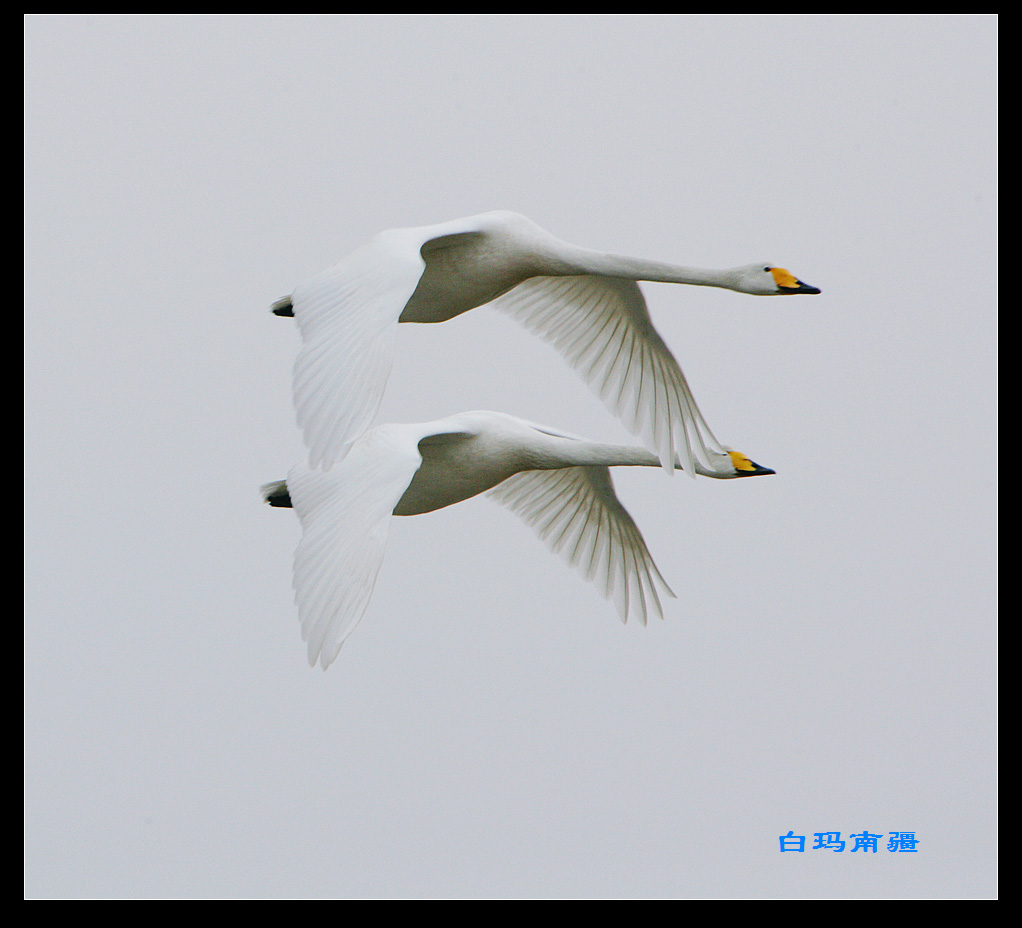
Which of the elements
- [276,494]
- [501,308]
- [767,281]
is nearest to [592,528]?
[501,308]

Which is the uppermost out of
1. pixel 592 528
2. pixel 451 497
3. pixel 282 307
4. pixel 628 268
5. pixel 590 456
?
pixel 628 268

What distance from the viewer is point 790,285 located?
5.78 metres

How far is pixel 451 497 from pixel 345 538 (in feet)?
4.38

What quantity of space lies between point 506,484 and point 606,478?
1.42 ft

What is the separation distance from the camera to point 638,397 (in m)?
6.28

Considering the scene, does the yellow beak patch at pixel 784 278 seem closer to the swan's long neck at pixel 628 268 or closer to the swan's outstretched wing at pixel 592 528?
the swan's long neck at pixel 628 268

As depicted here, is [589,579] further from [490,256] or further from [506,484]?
[490,256]

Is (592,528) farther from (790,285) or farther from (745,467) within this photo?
(790,285)

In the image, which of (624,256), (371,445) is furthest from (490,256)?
(371,445)

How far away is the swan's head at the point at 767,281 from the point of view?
228 inches

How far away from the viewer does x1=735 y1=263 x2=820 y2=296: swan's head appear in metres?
5.79

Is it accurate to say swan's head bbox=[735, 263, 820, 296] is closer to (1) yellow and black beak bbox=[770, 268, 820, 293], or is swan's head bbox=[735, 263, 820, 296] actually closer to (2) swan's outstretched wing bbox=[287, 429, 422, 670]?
(1) yellow and black beak bbox=[770, 268, 820, 293]

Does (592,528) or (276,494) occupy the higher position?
(276,494)

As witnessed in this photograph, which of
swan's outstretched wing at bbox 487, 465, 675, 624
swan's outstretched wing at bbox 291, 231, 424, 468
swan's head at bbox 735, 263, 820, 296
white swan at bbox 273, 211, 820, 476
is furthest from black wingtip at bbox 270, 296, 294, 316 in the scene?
swan's head at bbox 735, 263, 820, 296
